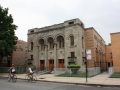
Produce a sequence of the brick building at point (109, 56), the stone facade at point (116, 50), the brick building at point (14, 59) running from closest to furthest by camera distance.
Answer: the stone facade at point (116, 50) < the brick building at point (14, 59) < the brick building at point (109, 56)

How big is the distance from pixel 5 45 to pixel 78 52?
13.5m

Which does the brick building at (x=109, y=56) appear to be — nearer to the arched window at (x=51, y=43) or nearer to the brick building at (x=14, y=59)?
the arched window at (x=51, y=43)

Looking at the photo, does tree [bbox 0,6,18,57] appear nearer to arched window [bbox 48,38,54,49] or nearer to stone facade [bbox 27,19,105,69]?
stone facade [bbox 27,19,105,69]

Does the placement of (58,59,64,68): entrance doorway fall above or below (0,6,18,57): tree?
below

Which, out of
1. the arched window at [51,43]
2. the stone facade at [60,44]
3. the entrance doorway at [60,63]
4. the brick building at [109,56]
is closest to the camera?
the stone facade at [60,44]

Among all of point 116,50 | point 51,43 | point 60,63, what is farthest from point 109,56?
point 51,43

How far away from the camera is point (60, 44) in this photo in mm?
29453

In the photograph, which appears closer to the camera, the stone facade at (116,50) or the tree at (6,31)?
the tree at (6,31)

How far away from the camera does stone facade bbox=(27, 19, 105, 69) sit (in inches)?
1045

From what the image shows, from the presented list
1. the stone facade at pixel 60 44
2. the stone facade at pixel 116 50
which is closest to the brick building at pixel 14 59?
the stone facade at pixel 60 44

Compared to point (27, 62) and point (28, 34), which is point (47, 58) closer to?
point (27, 62)

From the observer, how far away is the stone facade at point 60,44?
26547mm

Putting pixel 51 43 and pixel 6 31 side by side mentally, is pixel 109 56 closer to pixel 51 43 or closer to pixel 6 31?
pixel 51 43

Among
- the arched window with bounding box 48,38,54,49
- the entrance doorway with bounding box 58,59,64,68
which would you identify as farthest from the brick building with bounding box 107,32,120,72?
the arched window with bounding box 48,38,54,49
